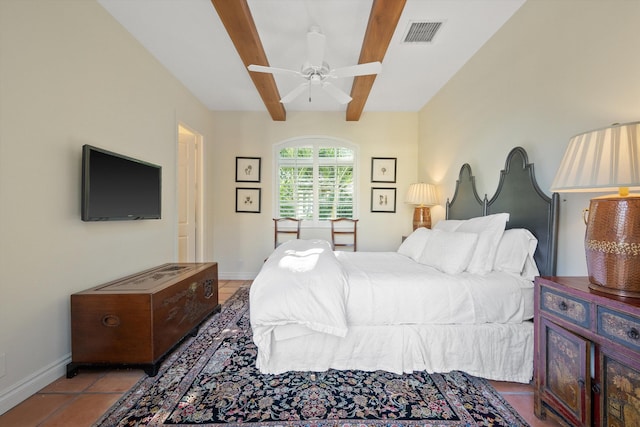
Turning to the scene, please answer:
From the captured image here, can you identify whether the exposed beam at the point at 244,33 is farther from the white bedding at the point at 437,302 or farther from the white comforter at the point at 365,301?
the white bedding at the point at 437,302

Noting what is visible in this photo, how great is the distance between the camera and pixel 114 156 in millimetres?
2150

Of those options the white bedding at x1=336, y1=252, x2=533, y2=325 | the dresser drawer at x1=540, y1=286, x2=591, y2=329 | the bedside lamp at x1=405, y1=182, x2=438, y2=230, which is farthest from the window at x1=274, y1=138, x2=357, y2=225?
the dresser drawer at x1=540, y1=286, x2=591, y2=329

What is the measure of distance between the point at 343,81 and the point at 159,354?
331cm

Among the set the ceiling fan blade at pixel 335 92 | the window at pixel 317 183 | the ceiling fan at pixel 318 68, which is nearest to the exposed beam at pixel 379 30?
the ceiling fan at pixel 318 68

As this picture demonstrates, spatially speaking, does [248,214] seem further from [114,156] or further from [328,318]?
[328,318]

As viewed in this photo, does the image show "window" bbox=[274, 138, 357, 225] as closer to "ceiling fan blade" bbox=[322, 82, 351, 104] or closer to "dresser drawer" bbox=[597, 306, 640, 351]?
"ceiling fan blade" bbox=[322, 82, 351, 104]

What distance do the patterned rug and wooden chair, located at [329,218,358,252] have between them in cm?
262

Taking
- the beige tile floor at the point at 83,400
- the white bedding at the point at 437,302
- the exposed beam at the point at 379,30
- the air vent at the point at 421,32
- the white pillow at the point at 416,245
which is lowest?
the beige tile floor at the point at 83,400

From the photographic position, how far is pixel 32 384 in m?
1.59

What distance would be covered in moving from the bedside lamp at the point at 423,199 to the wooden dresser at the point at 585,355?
91.2 inches

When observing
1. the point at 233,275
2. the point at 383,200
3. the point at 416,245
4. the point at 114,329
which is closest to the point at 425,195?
the point at 383,200

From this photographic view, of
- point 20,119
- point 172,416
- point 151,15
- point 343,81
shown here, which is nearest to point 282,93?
point 343,81

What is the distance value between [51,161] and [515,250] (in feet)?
10.6

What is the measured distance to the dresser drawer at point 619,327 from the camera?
3.22ft
